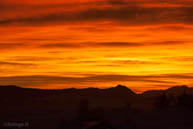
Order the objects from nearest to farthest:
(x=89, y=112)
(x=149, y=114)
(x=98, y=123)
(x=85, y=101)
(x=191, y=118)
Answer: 1. (x=98, y=123)
2. (x=89, y=112)
3. (x=85, y=101)
4. (x=191, y=118)
5. (x=149, y=114)

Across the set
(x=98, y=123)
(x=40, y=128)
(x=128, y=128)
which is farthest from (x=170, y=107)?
(x=98, y=123)

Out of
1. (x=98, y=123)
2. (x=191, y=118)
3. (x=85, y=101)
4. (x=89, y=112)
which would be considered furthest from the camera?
(x=191, y=118)

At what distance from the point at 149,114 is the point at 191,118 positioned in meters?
24.8

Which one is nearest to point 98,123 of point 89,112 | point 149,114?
point 89,112

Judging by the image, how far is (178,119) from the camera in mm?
139750

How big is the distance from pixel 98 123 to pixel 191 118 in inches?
3163

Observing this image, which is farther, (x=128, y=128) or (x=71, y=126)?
(x=128, y=128)

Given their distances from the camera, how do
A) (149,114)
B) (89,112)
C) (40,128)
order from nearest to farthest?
(89,112), (40,128), (149,114)

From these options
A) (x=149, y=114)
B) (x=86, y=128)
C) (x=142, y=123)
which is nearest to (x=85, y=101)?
(x=142, y=123)

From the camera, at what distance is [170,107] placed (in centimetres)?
14688

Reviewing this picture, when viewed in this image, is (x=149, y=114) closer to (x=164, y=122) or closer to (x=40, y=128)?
(x=164, y=122)

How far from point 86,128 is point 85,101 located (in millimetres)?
60219

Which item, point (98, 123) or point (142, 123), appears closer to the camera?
point (98, 123)

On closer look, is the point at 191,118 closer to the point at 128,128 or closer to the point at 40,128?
the point at 128,128
